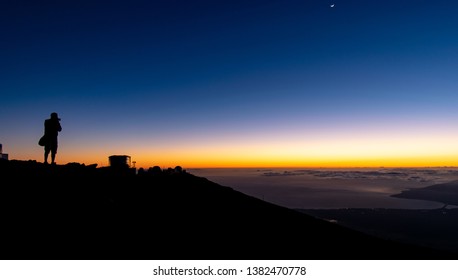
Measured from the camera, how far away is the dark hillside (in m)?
7.60

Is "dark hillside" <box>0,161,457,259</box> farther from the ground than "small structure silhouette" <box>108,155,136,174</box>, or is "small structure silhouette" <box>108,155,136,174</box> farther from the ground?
"small structure silhouette" <box>108,155,136,174</box>

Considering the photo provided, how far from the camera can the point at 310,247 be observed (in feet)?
34.2

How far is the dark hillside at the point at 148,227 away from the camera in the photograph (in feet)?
24.9

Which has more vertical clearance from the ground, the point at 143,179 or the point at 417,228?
the point at 143,179

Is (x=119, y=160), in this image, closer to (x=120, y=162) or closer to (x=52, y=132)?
(x=120, y=162)

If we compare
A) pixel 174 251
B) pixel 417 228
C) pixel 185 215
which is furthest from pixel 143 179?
pixel 417 228

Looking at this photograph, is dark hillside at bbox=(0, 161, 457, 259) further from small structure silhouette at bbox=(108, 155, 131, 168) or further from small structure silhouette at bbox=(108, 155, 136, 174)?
small structure silhouette at bbox=(108, 155, 131, 168)

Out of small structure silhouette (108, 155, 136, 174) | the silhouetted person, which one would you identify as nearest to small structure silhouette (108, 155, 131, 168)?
small structure silhouette (108, 155, 136, 174)

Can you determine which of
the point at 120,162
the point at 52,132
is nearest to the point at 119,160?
the point at 120,162

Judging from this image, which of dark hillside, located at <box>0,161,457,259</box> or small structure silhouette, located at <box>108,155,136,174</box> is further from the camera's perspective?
small structure silhouette, located at <box>108,155,136,174</box>

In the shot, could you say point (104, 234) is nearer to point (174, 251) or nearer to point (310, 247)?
point (174, 251)

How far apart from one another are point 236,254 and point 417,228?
17829 centimetres

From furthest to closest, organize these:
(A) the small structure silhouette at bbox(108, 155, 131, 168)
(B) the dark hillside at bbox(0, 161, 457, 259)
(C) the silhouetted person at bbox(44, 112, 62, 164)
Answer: (A) the small structure silhouette at bbox(108, 155, 131, 168) → (C) the silhouetted person at bbox(44, 112, 62, 164) → (B) the dark hillside at bbox(0, 161, 457, 259)

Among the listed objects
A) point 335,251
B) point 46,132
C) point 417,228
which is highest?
point 46,132
